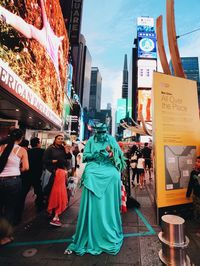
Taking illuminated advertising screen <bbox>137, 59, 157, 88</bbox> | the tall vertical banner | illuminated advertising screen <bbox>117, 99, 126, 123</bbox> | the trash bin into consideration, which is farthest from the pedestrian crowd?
illuminated advertising screen <bbox>117, 99, 126, 123</bbox>

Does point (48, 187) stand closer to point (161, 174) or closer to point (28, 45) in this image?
point (161, 174)

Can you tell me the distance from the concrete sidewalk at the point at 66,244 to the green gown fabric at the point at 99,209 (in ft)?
0.51

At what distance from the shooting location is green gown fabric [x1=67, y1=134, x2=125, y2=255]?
106 inches

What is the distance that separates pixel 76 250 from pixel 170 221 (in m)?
1.65

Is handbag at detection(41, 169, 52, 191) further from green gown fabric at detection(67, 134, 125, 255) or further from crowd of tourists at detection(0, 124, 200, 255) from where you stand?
green gown fabric at detection(67, 134, 125, 255)

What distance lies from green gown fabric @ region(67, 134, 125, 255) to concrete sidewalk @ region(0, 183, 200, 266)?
0.16 metres

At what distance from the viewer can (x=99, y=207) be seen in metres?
2.78

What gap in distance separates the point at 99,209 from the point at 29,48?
28.3ft

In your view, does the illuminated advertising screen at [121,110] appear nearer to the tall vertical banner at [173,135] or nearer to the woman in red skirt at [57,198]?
the tall vertical banner at [173,135]

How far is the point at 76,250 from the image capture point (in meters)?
2.64

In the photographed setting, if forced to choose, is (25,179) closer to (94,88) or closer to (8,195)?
(8,195)

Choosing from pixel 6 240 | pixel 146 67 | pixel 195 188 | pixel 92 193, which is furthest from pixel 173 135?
pixel 146 67

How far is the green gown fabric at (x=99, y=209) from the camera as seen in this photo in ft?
8.86

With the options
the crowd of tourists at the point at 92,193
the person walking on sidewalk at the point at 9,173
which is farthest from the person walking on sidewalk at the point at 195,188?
the person walking on sidewalk at the point at 9,173
